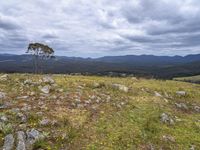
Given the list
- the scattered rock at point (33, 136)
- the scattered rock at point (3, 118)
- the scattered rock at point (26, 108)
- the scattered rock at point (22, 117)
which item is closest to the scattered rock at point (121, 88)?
the scattered rock at point (26, 108)

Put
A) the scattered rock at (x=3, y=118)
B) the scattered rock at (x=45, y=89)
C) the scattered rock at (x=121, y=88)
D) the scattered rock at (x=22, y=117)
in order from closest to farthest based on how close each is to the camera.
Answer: the scattered rock at (x=3, y=118)
the scattered rock at (x=22, y=117)
the scattered rock at (x=45, y=89)
the scattered rock at (x=121, y=88)

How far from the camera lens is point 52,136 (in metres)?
16.6

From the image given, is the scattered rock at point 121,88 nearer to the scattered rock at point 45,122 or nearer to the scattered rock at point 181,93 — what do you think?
the scattered rock at point 181,93

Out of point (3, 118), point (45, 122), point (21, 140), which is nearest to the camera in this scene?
point (21, 140)

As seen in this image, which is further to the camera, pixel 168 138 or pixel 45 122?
pixel 168 138

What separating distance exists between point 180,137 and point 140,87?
13.2 m

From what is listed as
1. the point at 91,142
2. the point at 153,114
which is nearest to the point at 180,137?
the point at 153,114

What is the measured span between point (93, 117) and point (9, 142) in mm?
6913

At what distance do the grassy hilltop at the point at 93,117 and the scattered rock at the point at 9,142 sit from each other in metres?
0.24

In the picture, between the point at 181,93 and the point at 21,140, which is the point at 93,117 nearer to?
the point at 21,140

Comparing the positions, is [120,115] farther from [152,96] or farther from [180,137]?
[152,96]

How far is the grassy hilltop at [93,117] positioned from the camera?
1684cm

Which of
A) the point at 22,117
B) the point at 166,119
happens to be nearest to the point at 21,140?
the point at 22,117

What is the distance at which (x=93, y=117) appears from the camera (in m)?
20.4
